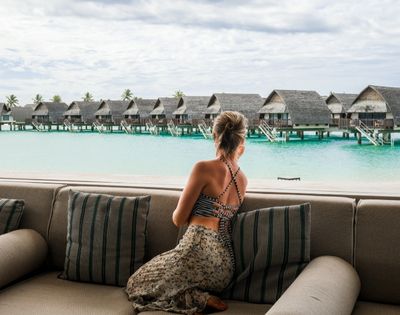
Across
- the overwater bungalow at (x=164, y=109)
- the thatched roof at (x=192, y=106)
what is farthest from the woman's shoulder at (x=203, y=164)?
the overwater bungalow at (x=164, y=109)

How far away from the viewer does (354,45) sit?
45.3 ft

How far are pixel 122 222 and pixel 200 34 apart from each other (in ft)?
54.3

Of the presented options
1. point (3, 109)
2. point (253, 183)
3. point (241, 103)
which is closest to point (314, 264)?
point (253, 183)

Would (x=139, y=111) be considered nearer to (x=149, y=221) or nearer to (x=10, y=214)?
(x=10, y=214)

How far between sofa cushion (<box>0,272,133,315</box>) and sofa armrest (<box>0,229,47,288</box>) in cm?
6

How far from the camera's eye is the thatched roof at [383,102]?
2331 cm

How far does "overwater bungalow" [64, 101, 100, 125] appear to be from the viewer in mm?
35469

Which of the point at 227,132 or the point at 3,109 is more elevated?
the point at 227,132

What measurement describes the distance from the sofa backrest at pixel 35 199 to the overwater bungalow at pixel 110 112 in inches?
1334

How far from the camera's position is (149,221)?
2.32m

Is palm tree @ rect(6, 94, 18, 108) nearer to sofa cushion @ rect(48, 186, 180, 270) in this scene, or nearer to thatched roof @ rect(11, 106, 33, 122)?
thatched roof @ rect(11, 106, 33, 122)

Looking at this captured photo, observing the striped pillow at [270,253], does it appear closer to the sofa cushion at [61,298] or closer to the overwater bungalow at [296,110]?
the sofa cushion at [61,298]

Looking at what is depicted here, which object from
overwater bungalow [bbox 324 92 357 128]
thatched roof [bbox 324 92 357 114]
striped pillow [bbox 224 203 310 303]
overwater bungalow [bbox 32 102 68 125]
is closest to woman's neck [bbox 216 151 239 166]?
striped pillow [bbox 224 203 310 303]

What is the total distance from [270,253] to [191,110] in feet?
99.0
